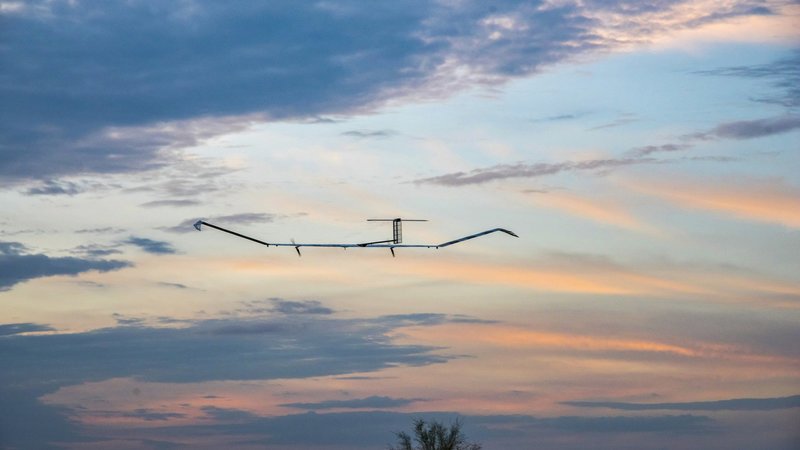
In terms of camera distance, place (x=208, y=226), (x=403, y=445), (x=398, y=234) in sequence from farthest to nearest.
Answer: (x=403, y=445) → (x=398, y=234) → (x=208, y=226)

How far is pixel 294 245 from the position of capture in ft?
268

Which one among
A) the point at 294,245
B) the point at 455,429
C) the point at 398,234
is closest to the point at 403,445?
the point at 455,429

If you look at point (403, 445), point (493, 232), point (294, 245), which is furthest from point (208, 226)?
point (403, 445)

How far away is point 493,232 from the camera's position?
84.8 meters

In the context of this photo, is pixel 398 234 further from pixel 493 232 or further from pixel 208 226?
pixel 208 226

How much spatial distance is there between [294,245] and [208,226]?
10.2m

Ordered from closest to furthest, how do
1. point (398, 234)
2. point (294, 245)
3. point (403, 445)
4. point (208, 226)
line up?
point (208, 226), point (294, 245), point (398, 234), point (403, 445)

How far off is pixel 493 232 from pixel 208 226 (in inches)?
842

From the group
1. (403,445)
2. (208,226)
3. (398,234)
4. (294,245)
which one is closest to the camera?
(208,226)

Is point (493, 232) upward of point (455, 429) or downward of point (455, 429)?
upward

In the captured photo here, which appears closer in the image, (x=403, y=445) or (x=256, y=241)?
(x=256, y=241)

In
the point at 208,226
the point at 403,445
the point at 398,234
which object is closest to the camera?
the point at 208,226

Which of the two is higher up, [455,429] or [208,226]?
[208,226]

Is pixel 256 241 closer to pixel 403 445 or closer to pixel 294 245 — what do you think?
pixel 294 245
